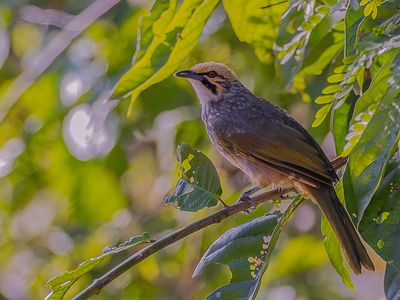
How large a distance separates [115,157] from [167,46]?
2.59 m

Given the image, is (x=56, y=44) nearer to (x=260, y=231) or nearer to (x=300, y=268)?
(x=300, y=268)

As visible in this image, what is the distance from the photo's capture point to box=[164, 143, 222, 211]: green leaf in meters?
3.18

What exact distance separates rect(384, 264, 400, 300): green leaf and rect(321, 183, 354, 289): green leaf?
27cm

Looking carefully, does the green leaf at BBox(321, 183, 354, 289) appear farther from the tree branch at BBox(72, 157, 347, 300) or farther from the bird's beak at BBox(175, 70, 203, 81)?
the bird's beak at BBox(175, 70, 203, 81)

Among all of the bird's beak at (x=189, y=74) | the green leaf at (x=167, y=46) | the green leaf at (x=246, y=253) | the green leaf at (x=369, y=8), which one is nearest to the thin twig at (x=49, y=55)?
the bird's beak at (x=189, y=74)

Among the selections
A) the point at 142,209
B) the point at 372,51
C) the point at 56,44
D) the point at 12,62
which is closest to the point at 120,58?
the point at 56,44

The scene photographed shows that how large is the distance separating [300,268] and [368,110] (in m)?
3.62

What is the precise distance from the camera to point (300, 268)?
5.94m

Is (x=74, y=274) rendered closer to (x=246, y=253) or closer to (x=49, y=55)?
(x=246, y=253)

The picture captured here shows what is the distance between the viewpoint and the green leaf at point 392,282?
8.56ft

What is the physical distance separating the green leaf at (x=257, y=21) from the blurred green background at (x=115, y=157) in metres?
0.99

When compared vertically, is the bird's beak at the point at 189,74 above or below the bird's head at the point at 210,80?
above

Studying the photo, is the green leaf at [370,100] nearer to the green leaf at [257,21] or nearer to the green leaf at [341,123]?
the green leaf at [341,123]

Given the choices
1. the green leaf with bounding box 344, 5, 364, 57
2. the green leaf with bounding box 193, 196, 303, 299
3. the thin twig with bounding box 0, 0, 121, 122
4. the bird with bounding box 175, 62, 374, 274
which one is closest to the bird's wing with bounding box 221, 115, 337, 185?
the bird with bounding box 175, 62, 374, 274
